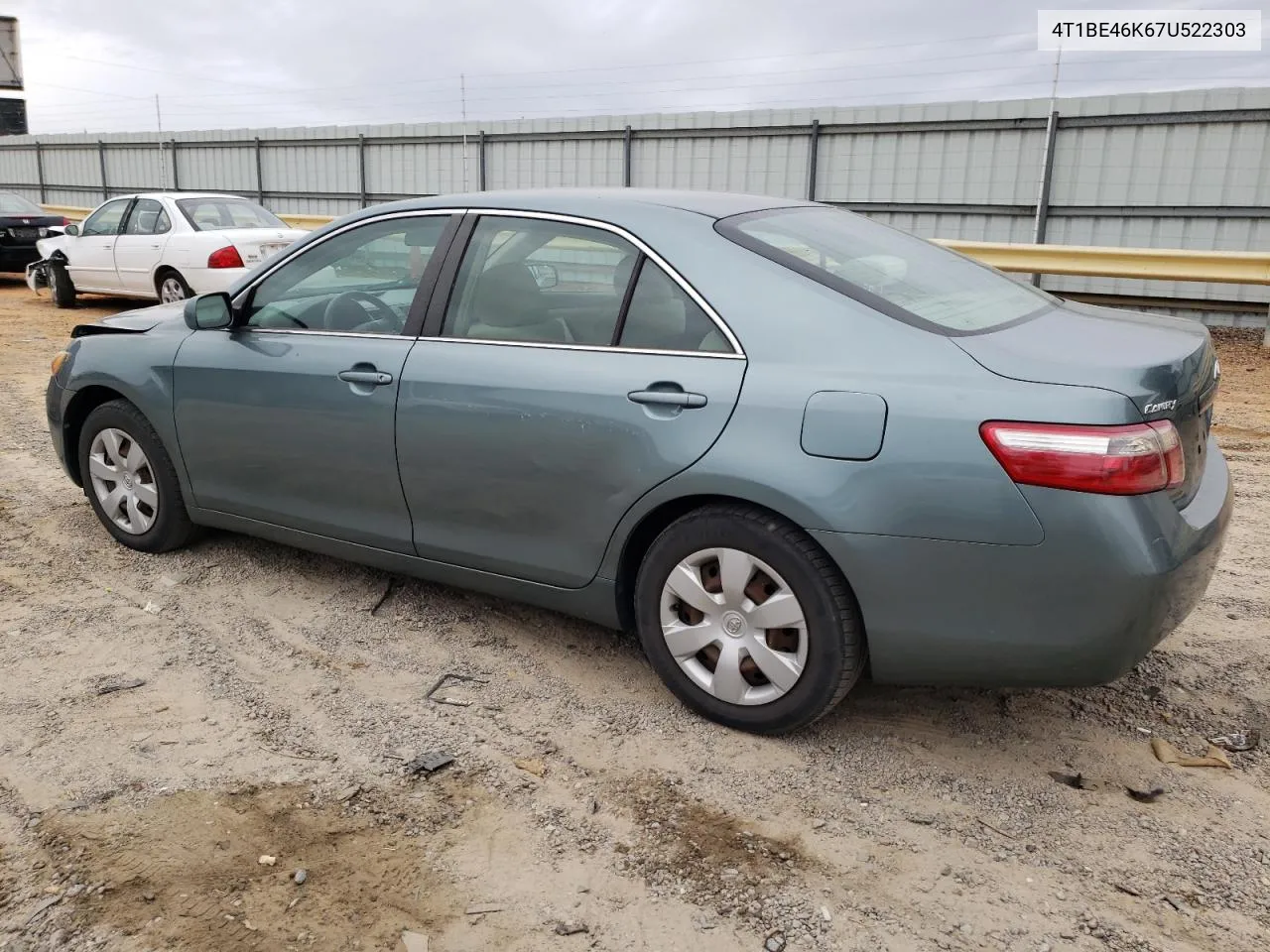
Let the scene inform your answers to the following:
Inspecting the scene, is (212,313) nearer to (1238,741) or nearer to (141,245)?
(1238,741)

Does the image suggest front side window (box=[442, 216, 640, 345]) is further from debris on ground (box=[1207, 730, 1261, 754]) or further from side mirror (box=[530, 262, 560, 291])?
debris on ground (box=[1207, 730, 1261, 754])

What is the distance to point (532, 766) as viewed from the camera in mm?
3066

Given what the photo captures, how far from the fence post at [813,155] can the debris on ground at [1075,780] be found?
12.5 meters

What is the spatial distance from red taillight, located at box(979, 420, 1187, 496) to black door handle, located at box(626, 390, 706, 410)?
830 millimetres

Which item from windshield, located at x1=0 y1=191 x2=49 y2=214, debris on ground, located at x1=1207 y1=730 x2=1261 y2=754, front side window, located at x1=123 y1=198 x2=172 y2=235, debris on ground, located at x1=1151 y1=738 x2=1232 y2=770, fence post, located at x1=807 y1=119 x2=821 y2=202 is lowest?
debris on ground, located at x1=1151 y1=738 x2=1232 y2=770

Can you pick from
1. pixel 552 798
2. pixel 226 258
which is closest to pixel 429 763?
pixel 552 798

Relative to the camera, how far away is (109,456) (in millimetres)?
4730

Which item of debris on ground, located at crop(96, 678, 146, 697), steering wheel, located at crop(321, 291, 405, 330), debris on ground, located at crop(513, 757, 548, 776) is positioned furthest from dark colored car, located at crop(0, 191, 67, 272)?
debris on ground, located at crop(513, 757, 548, 776)

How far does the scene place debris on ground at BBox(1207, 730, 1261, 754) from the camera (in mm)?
3156

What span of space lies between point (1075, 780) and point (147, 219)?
40.6 feet

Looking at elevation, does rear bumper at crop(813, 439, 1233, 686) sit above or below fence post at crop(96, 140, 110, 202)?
below

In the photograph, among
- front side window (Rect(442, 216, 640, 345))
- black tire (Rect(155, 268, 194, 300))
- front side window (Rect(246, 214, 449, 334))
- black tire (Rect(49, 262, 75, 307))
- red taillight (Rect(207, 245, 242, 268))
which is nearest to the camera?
front side window (Rect(442, 216, 640, 345))

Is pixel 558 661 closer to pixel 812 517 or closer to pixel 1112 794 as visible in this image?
pixel 812 517

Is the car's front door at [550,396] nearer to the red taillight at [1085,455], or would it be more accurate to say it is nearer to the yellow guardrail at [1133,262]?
the red taillight at [1085,455]
